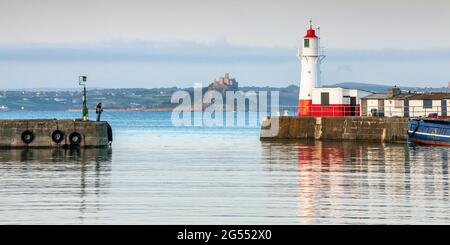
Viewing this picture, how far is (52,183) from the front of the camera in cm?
4003

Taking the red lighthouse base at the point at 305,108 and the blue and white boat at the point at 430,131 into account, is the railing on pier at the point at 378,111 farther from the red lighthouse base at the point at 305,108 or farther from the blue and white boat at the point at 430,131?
the blue and white boat at the point at 430,131

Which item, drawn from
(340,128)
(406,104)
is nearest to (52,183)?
(340,128)

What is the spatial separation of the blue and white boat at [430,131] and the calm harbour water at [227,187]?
8.74 ft

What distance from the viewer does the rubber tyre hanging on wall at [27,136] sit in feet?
194

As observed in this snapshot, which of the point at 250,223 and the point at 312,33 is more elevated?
the point at 312,33

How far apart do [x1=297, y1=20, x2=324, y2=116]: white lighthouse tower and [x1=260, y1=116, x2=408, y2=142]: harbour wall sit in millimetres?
1868

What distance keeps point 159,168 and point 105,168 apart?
237cm

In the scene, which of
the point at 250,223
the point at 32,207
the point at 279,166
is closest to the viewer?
the point at 250,223

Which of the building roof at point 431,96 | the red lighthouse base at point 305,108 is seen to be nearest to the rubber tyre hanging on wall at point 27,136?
the red lighthouse base at point 305,108

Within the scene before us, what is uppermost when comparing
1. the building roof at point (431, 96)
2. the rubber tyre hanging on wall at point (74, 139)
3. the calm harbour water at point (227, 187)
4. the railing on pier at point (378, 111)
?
the building roof at point (431, 96)

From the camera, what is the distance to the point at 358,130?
2680 inches
